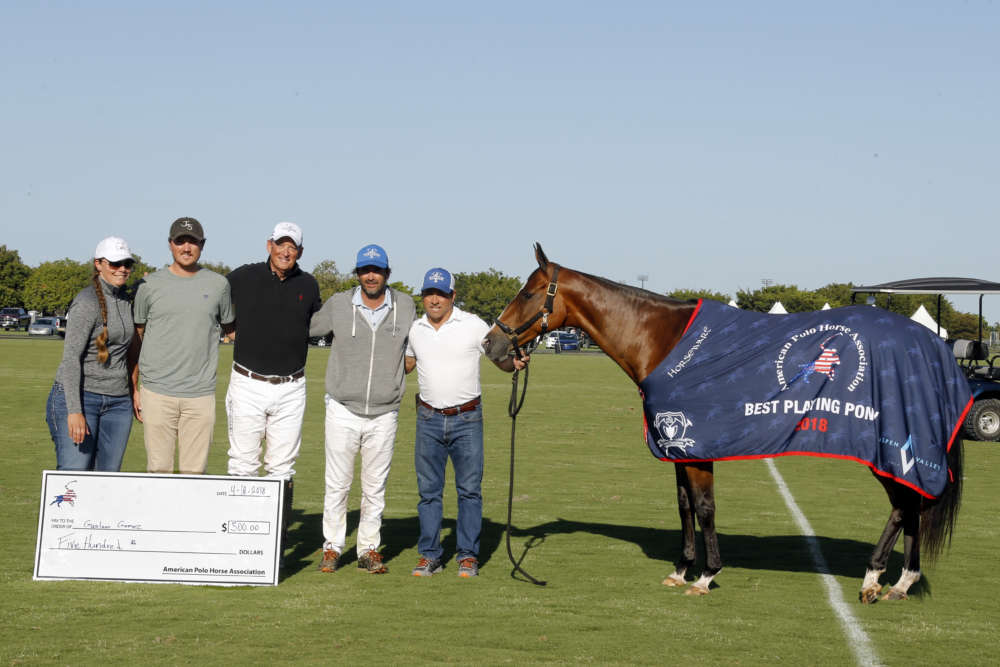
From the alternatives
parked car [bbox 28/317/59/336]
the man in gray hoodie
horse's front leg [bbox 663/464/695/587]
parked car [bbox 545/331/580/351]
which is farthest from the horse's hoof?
parked car [bbox 28/317/59/336]

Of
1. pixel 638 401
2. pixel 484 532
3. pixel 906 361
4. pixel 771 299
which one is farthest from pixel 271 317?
pixel 771 299

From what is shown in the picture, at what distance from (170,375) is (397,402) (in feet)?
5.61

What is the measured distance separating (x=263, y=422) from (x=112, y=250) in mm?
1699

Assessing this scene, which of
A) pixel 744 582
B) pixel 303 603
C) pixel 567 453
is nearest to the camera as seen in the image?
pixel 303 603

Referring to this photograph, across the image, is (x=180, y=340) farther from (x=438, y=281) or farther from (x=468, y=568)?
(x=468, y=568)

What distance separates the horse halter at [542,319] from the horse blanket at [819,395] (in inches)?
37.2

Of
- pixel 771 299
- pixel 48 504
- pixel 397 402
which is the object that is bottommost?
pixel 48 504

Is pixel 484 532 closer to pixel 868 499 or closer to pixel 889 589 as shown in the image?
pixel 889 589

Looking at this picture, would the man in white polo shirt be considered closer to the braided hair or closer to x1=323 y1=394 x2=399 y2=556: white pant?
x1=323 y1=394 x2=399 y2=556: white pant

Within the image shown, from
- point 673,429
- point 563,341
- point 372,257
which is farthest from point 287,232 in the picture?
point 563,341

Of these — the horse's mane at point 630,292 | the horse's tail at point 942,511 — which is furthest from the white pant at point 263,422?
the horse's tail at point 942,511

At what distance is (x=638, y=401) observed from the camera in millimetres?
29906

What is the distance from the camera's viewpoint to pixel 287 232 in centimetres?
815

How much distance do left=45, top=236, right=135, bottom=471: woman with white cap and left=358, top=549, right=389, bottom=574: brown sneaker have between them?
6.62 feet
